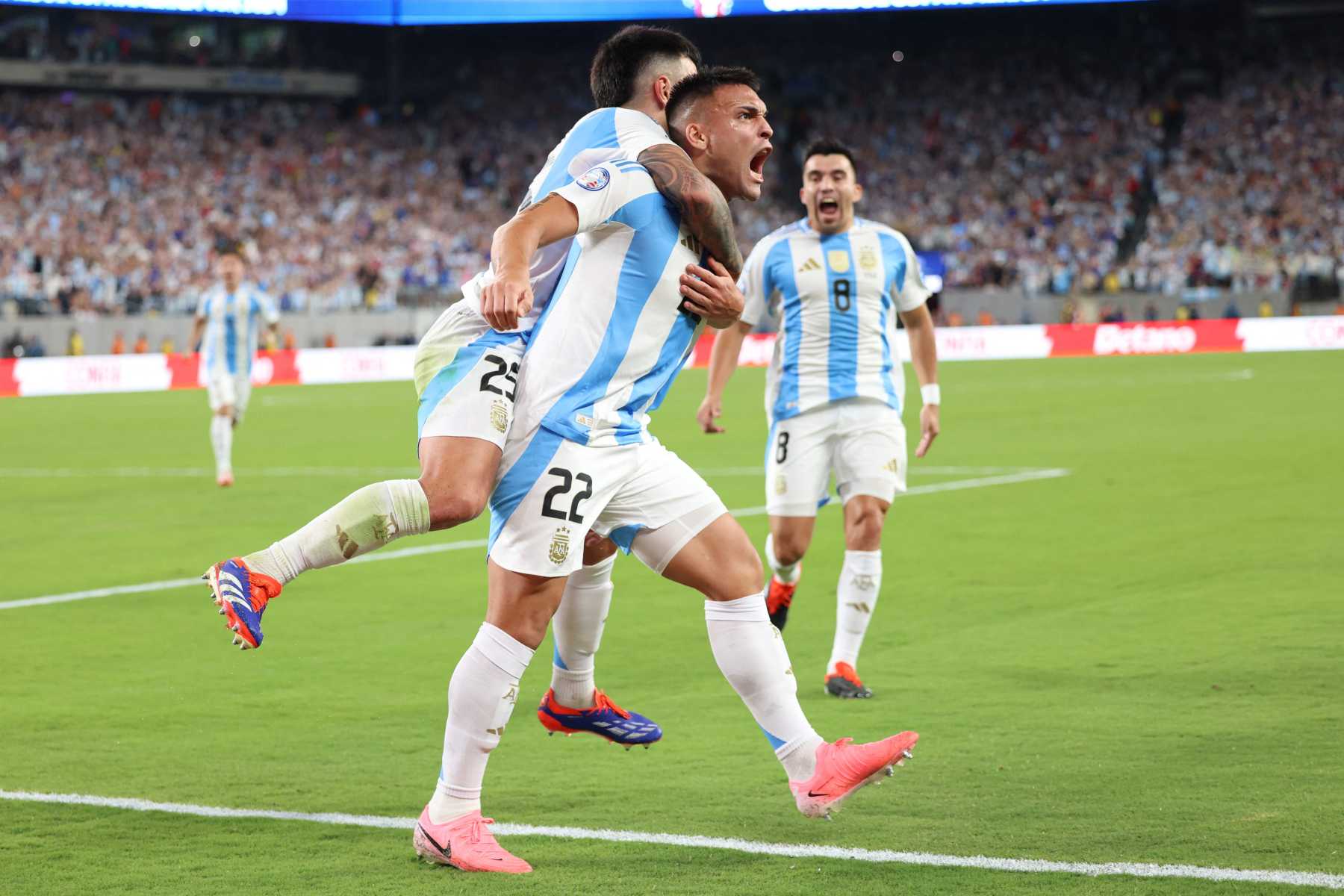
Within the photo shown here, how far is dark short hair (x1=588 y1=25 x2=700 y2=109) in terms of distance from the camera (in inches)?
199

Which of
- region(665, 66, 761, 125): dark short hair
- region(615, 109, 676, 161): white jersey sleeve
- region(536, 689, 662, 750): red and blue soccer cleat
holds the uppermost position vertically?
region(665, 66, 761, 125): dark short hair

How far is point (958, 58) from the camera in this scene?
49.9 metres

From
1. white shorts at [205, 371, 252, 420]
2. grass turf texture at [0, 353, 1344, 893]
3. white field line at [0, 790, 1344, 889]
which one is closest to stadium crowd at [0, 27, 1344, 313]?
white shorts at [205, 371, 252, 420]

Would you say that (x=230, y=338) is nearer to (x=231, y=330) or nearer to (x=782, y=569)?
(x=231, y=330)

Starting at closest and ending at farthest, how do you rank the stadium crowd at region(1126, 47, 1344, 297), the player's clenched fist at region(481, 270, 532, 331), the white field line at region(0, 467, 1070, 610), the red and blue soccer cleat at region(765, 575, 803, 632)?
the player's clenched fist at region(481, 270, 532, 331)
the red and blue soccer cleat at region(765, 575, 803, 632)
the white field line at region(0, 467, 1070, 610)
the stadium crowd at region(1126, 47, 1344, 297)

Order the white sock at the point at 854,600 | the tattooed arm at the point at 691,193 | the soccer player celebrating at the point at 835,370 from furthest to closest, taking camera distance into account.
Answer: the soccer player celebrating at the point at 835,370
the white sock at the point at 854,600
the tattooed arm at the point at 691,193

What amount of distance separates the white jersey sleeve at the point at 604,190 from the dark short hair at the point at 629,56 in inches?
17.8

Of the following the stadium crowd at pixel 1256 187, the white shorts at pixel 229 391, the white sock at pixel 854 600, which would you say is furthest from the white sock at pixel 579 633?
the stadium crowd at pixel 1256 187

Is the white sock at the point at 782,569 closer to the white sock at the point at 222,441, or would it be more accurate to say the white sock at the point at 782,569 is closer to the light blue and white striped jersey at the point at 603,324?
the light blue and white striped jersey at the point at 603,324

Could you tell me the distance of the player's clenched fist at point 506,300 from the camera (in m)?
4.26

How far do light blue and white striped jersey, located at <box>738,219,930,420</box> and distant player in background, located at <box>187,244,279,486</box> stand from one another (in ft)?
30.0

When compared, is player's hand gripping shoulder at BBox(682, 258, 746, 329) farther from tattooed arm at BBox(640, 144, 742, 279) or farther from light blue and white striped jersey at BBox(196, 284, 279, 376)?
light blue and white striped jersey at BBox(196, 284, 279, 376)

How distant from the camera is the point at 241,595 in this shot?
4336 mm

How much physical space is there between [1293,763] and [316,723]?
11.3 feet
